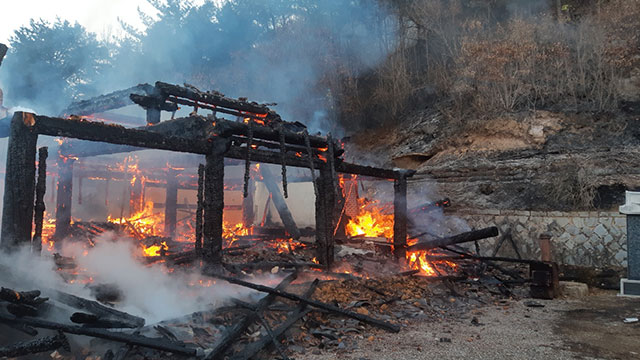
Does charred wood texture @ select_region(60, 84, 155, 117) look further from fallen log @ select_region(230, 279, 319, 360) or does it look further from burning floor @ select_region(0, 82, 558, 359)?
fallen log @ select_region(230, 279, 319, 360)

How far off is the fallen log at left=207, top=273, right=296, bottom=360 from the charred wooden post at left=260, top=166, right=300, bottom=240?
8168 mm

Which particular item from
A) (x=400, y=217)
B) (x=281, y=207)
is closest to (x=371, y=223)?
(x=281, y=207)

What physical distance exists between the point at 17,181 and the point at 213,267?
3.65 meters

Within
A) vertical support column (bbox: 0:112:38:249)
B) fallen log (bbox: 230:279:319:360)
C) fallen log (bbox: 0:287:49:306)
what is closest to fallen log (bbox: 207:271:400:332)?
fallen log (bbox: 230:279:319:360)

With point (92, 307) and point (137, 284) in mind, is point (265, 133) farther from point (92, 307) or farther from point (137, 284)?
point (92, 307)

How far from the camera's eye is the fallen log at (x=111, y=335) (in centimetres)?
462

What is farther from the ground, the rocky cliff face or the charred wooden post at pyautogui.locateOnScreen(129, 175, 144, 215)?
the rocky cliff face

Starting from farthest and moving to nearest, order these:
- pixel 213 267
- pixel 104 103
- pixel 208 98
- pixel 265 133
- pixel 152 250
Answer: pixel 152 250 < pixel 208 98 < pixel 104 103 < pixel 265 133 < pixel 213 267

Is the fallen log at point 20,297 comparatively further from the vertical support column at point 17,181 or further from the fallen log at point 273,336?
the fallen log at point 273,336

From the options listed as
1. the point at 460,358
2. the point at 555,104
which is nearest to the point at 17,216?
the point at 460,358

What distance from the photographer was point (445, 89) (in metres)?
21.6

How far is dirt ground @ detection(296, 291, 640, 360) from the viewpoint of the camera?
5.77m

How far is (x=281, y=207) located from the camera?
16.1 m

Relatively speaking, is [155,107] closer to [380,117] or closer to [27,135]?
[27,135]
